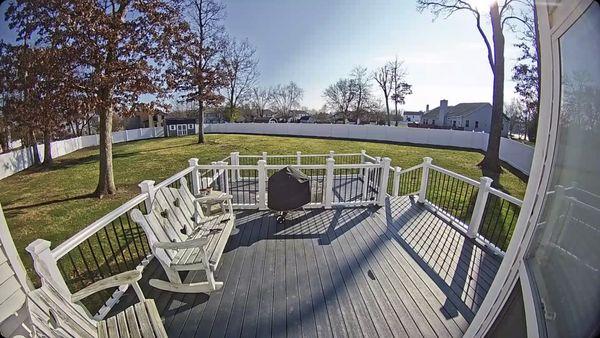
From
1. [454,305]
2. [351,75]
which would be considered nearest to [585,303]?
[454,305]

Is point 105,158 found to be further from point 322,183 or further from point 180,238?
point 180,238

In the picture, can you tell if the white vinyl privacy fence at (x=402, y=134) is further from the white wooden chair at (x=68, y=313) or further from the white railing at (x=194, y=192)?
the white wooden chair at (x=68, y=313)

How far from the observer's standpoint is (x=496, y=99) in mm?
11367

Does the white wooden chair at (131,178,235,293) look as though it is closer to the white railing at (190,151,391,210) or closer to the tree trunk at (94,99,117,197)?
the white railing at (190,151,391,210)

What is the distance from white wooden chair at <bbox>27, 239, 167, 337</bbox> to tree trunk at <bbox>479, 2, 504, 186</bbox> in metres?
12.5

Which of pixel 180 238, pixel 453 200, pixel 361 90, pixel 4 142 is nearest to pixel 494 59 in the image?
pixel 453 200

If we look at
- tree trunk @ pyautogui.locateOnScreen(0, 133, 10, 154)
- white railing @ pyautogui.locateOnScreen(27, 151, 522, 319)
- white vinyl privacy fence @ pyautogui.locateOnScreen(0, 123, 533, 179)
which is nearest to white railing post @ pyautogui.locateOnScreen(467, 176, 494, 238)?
white railing @ pyautogui.locateOnScreen(27, 151, 522, 319)

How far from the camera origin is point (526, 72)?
7875 mm

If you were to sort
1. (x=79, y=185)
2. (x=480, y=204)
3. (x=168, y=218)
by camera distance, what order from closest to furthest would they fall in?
(x=168, y=218) → (x=480, y=204) → (x=79, y=185)

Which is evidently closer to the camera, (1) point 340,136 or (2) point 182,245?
(2) point 182,245

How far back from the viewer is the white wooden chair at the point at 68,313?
1506 millimetres

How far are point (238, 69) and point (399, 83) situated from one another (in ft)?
77.1

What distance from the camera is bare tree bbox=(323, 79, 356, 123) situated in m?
43.4

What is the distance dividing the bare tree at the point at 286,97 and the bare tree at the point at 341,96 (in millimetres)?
9390
